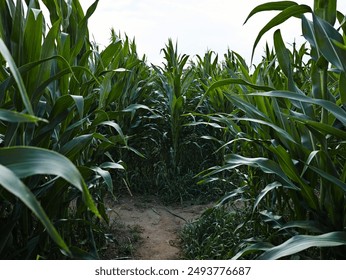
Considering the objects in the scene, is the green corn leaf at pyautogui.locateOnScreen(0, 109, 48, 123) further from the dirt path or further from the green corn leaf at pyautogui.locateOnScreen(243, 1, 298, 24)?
the dirt path

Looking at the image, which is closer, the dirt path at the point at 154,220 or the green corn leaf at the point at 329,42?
the green corn leaf at the point at 329,42

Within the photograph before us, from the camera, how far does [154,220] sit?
2387mm

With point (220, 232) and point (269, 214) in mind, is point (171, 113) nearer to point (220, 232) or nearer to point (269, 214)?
point (220, 232)

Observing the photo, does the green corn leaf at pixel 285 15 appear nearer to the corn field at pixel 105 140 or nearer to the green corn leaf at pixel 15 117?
the corn field at pixel 105 140

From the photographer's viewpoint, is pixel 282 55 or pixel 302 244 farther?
pixel 282 55

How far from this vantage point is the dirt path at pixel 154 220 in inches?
77.2

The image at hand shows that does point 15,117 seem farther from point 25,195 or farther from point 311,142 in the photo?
point 311,142

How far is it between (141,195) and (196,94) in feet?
3.88

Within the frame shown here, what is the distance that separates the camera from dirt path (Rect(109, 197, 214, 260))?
6.44 ft

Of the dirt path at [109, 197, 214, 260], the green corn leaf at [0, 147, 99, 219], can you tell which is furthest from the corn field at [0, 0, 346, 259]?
the dirt path at [109, 197, 214, 260]

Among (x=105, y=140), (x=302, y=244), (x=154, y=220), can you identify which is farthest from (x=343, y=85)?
(x=154, y=220)

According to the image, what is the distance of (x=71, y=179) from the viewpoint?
585 millimetres

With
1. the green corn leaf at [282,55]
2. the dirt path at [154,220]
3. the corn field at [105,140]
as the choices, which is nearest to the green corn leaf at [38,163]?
the corn field at [105,140]

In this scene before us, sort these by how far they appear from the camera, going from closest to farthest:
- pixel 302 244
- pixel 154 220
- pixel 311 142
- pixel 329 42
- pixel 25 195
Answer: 1. pixel 25 195
2. pixel 302 244
3. pixel 329 42
4. pixel 311 142
5. pixel 154 220
